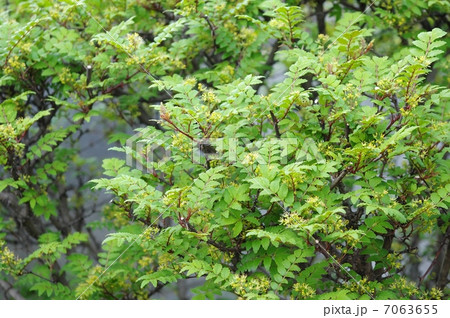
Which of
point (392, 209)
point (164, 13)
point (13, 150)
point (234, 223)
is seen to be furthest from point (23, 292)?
point (392, 209)

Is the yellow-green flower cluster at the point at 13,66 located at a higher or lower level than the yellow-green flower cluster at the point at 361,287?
higher

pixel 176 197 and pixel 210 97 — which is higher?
pixel 210 97

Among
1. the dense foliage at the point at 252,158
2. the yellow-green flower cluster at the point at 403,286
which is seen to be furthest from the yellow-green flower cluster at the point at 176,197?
the yellow-green flower cluster at the point at 403,286

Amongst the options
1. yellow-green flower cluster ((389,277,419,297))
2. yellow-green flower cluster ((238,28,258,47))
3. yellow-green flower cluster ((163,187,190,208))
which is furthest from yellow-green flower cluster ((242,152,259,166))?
yellow-green flower cluster ((238,28,258,47))

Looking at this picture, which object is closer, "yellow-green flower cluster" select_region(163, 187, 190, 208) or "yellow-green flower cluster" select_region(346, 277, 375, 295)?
"yellow-green flower cluster" select_region(163, 187, 190, 208)

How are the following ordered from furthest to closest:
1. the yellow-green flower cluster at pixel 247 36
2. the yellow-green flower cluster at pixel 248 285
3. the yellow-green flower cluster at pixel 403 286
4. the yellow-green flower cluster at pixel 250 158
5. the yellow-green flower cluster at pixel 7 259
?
the yellow-green flower cluster at pixel 247 36
the yellow-green flower cluster at pixel 7 259
the yellow-green flower cluster at pixel 403 286
the yellow-green flower cluster at pixel 250 158
the yellow-green flower cluster at pixel 248 285

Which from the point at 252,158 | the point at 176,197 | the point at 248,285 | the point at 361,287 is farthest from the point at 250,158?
the point at 361,287

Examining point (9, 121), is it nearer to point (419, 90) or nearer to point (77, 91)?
point (77, 91)

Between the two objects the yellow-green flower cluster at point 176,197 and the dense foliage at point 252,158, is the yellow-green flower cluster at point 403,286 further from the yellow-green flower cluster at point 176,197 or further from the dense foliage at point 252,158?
the yellow-green flower cluster at point 176,197

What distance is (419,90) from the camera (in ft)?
10.6

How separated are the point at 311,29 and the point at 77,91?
9.19 ft

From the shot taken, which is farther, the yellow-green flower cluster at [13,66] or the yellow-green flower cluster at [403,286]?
the yellow-green flower cluster at [13,66]

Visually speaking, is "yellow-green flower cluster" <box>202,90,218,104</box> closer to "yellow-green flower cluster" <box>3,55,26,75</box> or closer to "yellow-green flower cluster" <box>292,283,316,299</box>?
"yellow-green flower cluster" <box>292,283,316,299</box>

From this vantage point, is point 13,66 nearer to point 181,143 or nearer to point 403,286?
point 181,143
